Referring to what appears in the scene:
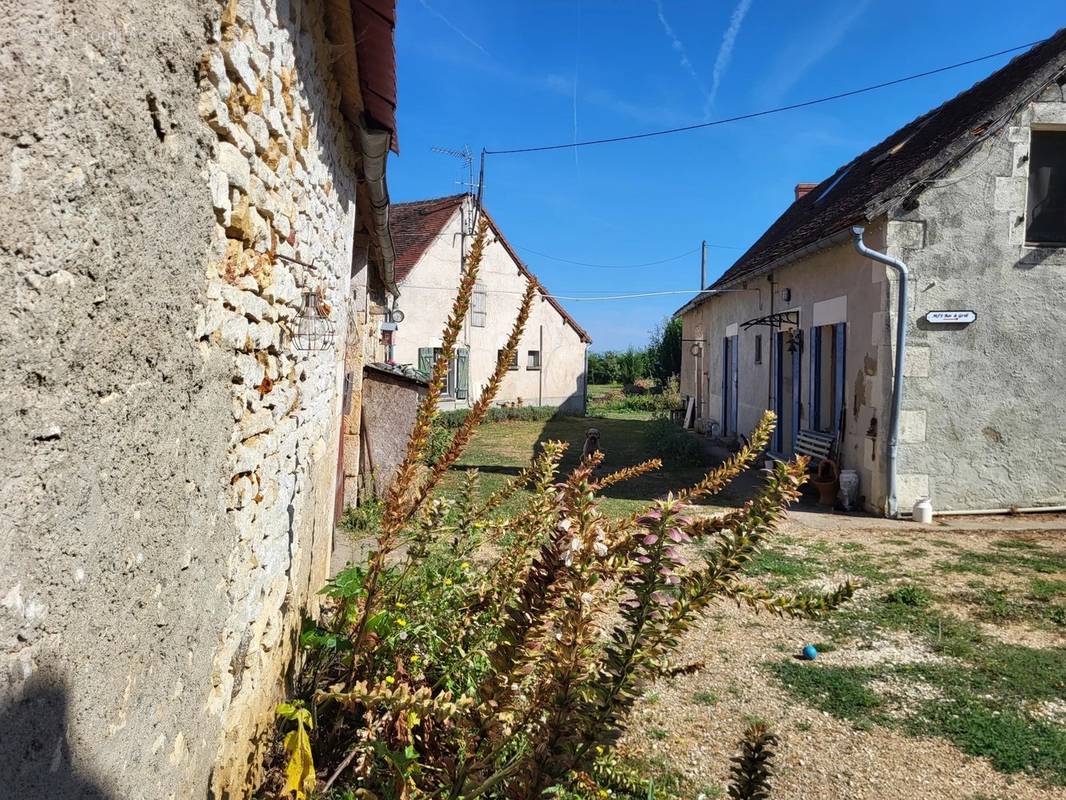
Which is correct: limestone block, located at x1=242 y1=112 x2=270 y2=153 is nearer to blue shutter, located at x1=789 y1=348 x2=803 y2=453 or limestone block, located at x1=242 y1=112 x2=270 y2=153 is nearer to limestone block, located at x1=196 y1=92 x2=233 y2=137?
limestone block, located at x1=196 y1=92 x2=233 y2=137

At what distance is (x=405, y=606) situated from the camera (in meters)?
2.83

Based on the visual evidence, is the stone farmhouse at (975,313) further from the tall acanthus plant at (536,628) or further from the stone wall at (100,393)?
the stone wall at (100,393)

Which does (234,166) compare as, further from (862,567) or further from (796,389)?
(796,389)

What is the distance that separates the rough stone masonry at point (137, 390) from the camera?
3.09 ft

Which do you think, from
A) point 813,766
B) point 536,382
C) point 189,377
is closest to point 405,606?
point 189,377

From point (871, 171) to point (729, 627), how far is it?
9.27 meters

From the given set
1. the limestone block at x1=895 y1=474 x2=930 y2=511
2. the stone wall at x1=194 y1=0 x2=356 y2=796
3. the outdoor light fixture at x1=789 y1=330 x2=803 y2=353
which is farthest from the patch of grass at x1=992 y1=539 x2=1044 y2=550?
the stone wall at x1=194 y1=0 x2=356 y2=796

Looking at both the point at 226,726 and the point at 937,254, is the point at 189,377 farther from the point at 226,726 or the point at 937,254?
the point at 937,254

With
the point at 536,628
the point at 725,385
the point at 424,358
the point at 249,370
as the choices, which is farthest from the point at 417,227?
the point at 536,628

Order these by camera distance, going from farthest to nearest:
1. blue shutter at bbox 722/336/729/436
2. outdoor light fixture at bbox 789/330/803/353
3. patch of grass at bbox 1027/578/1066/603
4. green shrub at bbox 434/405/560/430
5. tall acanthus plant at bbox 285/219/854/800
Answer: green shrub at bbox 434/405/560/430 < blue shutter at bbox 722/336/729/436 < outdoor light fixture at bbox 789/330/803/353 < patch of grass at bbox 1027/578/1066/603 < tall acanthus plant at bbox 285/219/854/800

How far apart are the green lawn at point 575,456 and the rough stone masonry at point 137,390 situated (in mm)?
4344

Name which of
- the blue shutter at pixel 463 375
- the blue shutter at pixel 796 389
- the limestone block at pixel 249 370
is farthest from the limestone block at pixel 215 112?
the blue shutter at pixel 463 375

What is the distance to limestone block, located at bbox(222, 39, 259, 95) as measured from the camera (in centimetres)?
178

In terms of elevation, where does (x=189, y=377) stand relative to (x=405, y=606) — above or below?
above
